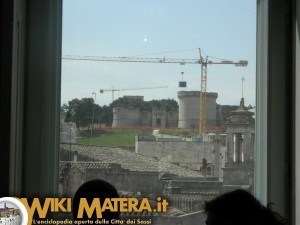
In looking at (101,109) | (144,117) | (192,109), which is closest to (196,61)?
(192,109)

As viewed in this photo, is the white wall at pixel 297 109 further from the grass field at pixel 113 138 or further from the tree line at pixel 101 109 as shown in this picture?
the grass field at pixel 113 138

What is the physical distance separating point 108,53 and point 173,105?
1.18ft

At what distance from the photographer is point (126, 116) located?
1.74 meters

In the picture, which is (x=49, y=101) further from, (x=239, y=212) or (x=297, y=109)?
(x=297, y=109)

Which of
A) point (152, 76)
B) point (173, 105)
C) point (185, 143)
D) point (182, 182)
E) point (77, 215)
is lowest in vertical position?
point (77, 215)

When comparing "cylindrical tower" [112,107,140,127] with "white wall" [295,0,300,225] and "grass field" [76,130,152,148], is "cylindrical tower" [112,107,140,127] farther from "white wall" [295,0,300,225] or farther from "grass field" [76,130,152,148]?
"white wall" [295,0,300,225]

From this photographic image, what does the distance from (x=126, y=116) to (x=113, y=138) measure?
109 millimetres

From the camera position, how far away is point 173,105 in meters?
1.74

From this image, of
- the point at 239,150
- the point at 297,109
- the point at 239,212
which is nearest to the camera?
the point at 239,212

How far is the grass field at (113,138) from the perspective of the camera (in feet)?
5.64

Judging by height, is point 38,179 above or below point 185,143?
below

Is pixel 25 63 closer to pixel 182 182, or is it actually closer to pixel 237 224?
pixel 182 182

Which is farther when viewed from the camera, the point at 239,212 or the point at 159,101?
the point at 159,101

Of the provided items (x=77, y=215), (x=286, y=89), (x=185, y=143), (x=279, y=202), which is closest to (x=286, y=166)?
(x=279, y=202)
